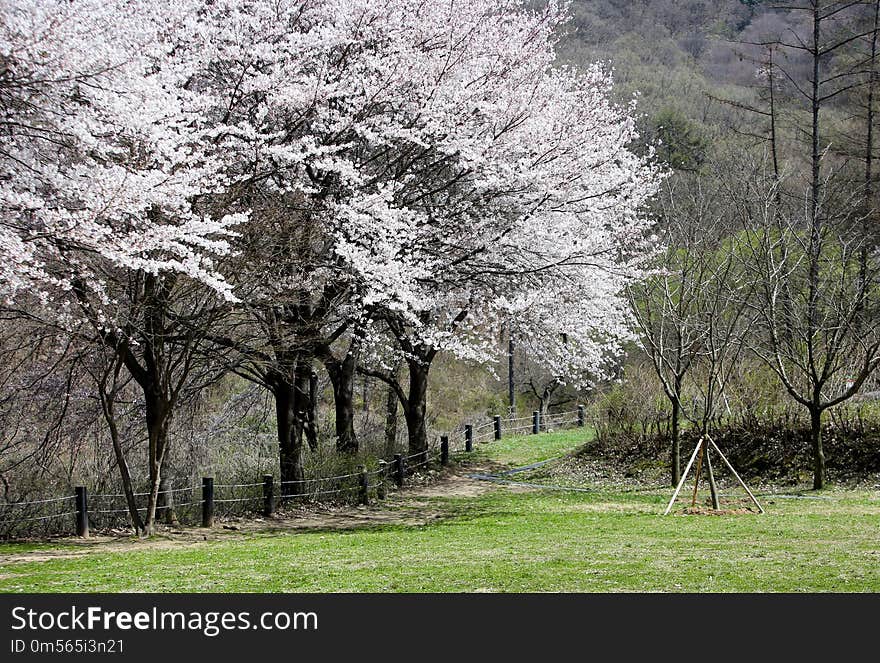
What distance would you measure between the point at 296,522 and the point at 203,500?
5.02ft

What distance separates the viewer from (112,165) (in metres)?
8.21

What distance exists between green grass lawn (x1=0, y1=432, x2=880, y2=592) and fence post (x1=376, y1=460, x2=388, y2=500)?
2.74m

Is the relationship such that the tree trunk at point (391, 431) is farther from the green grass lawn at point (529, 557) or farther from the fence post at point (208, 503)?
the fence post at point (208, 503)

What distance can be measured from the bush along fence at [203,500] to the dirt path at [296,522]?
257 mm

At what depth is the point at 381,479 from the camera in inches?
623

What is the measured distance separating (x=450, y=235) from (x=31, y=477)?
7471 mm

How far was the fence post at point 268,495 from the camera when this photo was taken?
41.3 ft

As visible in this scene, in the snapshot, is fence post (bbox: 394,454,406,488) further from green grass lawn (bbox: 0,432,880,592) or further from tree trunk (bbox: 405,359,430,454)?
green grass lawn (bbox: 0,432,880,592)

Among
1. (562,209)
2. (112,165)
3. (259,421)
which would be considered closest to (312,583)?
(112,165)

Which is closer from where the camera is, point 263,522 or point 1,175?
point 1,175

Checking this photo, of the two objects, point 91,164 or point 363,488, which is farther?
point 363,488

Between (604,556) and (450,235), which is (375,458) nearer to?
(450,235)

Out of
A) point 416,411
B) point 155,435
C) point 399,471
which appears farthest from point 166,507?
point 416,411

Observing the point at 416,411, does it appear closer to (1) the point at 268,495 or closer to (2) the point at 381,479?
(2) the point at 381,479
